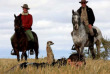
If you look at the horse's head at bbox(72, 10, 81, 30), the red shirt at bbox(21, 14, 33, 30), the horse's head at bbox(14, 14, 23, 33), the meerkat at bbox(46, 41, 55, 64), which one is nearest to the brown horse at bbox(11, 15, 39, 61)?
the horse's head at bbox(14, 14, 23, 33)

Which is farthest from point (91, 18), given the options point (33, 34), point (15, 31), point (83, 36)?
point (15, 31)

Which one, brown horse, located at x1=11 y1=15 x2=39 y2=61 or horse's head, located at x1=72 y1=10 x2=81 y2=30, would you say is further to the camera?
brown horse, located at x1=11 y1=15 x2=39 y2=61

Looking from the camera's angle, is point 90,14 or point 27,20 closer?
point 27,20

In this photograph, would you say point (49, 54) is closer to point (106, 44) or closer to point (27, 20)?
point (27, 20)

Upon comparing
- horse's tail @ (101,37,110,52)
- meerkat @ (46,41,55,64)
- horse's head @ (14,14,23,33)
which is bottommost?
horse's tail @ (101,37,110,52)

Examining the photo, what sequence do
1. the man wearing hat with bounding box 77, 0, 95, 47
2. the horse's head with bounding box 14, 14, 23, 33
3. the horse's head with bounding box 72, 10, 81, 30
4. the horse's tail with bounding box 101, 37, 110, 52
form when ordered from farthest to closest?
the horse's tail with bounding box 101, 37, 110, 52
the man wearing hat with bounding box 77, 0, 95, 47
the horse's head with bounding box 14, 14, 23, 33
the horse's head with bounding box 72, 10, 81, 30

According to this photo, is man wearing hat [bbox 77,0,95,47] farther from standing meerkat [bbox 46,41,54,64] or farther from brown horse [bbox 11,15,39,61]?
standing meerkat [bbox 46,41,54,64]

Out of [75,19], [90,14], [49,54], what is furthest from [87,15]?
[49,54]

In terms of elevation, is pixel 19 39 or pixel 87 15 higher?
pixel 87 15

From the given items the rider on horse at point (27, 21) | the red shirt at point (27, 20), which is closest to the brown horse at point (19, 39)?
the rider on horse at point (27, 21)

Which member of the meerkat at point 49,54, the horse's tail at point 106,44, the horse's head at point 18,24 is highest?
the horse's head at point 18,24

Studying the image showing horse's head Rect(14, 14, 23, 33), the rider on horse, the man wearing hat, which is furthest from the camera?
the man wearing hat

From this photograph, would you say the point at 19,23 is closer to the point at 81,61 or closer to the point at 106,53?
the point at 81,61

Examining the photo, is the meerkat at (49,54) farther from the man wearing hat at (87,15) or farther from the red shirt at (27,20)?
the man wearing hat at (87,15)
